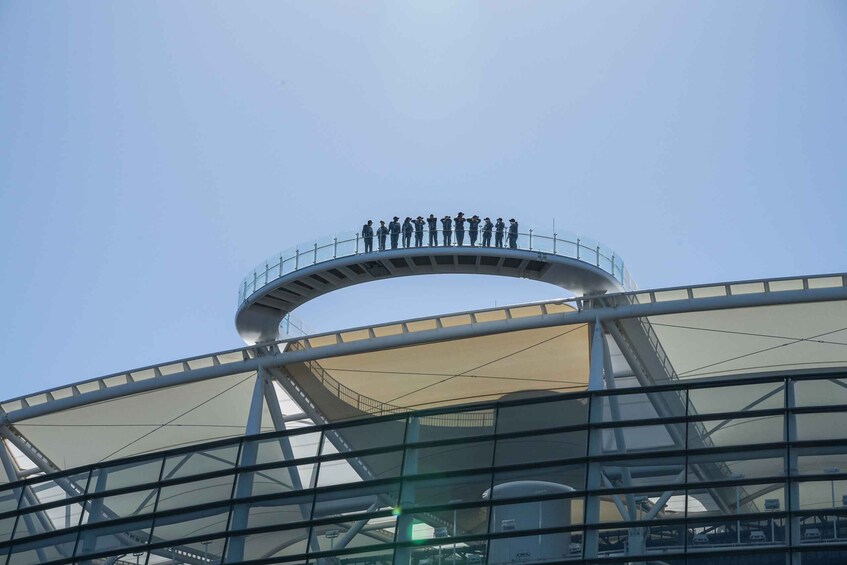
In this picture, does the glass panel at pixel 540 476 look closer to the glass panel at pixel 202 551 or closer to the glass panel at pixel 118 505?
the glass panel at pixel 202 551

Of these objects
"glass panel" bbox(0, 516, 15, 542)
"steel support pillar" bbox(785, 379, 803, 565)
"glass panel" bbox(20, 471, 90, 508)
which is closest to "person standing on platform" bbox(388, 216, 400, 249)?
"glass panel" bbox(20, 471, 90, 508)

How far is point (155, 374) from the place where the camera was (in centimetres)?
4238

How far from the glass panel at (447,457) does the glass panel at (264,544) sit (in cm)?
283

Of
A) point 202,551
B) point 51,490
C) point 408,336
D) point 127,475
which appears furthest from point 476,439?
point 51,490

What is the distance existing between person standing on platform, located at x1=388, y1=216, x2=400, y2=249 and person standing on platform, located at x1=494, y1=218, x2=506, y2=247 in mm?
3161

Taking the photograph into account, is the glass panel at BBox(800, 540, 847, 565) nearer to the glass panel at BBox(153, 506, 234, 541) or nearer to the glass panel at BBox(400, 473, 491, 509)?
the glass panel at BBox(400, 473, 491, 509)

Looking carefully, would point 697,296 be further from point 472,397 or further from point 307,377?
point 307,377

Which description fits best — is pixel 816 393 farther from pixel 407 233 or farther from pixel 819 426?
pixel 407 233

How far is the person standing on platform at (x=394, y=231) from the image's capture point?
132 ft

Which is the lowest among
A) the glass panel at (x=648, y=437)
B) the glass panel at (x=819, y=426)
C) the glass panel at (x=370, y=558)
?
the glass panel at (x=370, y=558)

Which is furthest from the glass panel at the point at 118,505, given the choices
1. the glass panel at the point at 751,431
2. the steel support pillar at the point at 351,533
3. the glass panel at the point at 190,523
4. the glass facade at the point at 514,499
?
the glass panel at the point at 751,431

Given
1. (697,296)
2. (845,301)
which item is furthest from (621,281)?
(845,301)

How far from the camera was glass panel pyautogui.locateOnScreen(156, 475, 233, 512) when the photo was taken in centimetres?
2830

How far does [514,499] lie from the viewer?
2455cm
